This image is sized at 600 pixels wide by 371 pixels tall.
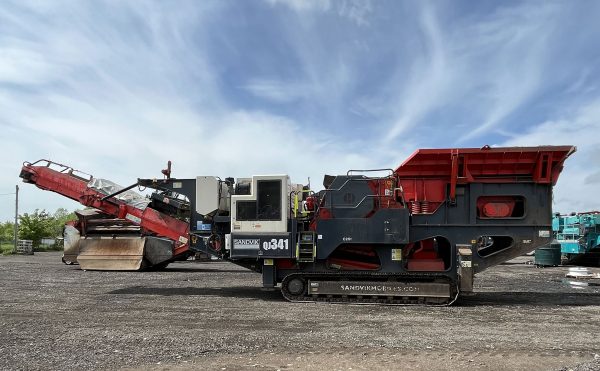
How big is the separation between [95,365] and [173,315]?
3.38 metres

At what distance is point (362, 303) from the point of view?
34.6 feet

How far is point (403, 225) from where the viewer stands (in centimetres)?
1062

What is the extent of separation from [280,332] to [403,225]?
4296mm

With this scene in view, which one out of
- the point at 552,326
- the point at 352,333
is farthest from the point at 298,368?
the point at 552,326

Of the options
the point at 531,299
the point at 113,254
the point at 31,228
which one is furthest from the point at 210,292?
the point at 31,228

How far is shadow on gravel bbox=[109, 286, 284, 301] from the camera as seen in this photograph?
38.8 feet

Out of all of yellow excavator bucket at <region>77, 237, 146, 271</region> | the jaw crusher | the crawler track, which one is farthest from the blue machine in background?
yellow excavator bucket at <region>77, 237, 146, 271</region>

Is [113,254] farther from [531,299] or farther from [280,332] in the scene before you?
[531,299]

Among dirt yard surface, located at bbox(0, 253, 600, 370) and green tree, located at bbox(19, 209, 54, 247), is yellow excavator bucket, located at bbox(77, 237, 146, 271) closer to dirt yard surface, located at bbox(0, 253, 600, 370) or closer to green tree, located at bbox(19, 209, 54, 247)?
dirt yard surface, located at bbox(0, 253, 600, 370)

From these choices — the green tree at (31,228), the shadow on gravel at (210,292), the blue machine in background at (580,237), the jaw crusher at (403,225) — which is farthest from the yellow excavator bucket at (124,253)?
the green tree at (31,228)

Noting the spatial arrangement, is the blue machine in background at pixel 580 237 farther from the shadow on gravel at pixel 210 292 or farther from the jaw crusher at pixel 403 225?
the shadow on gravel at pixel 210 292

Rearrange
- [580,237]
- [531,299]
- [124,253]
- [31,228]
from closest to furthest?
1. [531,299]
2. [124,253]
3. [580,237]
4. [31,228]

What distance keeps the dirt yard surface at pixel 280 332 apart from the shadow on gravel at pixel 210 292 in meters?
0.07

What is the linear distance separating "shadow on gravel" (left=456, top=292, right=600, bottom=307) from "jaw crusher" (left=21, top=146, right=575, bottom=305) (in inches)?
34.4
